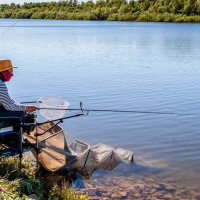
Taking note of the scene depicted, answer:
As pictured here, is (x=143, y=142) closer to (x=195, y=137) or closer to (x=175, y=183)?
(x=195, y=137)

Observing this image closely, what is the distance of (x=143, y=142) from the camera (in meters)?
10.4

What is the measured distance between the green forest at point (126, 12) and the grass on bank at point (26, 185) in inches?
3663

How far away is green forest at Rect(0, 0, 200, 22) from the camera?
9962 centimetres

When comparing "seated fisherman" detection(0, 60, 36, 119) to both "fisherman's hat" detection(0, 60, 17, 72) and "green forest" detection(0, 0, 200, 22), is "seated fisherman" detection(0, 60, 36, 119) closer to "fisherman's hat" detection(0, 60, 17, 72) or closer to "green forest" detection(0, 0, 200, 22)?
"fisherman's hat" detection(0, 60, 17, 72)

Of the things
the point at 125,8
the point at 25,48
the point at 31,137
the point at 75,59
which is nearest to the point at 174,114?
the point at 31,137

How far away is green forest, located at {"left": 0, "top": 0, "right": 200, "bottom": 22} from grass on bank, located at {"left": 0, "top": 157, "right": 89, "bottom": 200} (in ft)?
305

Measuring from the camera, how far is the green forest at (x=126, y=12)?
99.6 metres

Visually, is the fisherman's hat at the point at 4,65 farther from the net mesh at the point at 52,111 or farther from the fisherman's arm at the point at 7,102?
the net mesh at the point at 52,111

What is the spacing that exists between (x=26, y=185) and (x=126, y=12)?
101831 mm

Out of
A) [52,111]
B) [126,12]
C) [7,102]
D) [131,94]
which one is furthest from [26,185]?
[126,12]

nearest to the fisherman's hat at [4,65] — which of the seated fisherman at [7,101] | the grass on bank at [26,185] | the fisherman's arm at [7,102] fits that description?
the seated fisherman at [7,101]

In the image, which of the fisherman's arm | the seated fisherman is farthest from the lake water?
the fisherman's arm

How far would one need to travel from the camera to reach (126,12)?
106 m

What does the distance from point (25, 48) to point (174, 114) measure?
21.7 metres
